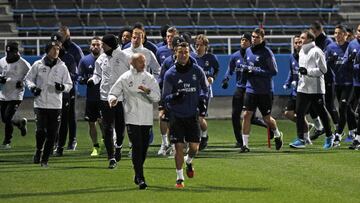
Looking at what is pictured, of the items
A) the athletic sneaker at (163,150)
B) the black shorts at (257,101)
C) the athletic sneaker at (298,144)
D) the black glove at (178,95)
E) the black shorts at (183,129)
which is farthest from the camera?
the athletic sneaker at (298,144)

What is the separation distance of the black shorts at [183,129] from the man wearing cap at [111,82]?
8.45 feet

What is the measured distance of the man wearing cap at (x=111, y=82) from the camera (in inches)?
670

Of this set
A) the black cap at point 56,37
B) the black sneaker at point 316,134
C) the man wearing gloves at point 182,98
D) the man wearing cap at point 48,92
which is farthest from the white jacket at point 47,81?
the black sneaker at point 316,134

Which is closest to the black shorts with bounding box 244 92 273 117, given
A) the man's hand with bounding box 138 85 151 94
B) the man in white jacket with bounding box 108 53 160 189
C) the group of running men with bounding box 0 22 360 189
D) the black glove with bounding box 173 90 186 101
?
the group of running men with bounding box 0 22 360 189

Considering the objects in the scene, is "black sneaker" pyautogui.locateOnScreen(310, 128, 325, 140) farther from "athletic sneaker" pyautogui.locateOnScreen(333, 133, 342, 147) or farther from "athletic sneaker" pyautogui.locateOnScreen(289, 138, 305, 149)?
"athletic sneaker" pyautogui.locateOnScreen(289, 138, 305, 149)

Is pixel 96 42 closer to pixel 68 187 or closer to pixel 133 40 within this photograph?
pixel 133 40

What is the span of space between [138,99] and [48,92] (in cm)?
315

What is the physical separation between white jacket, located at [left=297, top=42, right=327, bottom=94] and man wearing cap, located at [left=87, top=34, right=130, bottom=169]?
14.5ft

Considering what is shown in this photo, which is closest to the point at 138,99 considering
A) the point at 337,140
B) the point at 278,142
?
the point at 278,142

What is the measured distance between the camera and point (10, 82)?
869 inches

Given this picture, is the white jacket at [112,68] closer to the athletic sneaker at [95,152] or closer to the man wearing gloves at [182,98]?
the athletic sneaker at [95,152]

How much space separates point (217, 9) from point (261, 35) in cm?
1570

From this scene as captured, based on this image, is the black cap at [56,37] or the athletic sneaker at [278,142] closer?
the black cap at [56,37]

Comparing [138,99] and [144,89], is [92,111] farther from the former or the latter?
[144,89]
